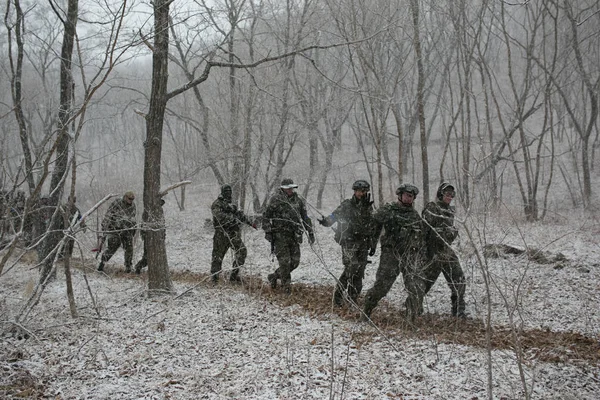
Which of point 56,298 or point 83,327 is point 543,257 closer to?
point 83,327

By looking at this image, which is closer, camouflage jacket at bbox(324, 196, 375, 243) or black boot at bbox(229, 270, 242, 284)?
camouflage jacket at bbox(324, 196, 375, 243)

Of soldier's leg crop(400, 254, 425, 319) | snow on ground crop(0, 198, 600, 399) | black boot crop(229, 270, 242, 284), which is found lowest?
snow on ground crop(0, 198, 600, 399)

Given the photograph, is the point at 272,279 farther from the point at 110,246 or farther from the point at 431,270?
the point at 110,246

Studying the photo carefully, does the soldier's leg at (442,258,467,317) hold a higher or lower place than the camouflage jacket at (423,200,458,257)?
lower

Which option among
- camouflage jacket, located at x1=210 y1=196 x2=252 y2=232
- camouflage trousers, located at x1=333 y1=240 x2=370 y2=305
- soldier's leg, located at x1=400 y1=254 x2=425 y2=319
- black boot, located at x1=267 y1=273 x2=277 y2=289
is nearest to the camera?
soldier's leg, located at x1=400 y1=254 x2=425 y2=319

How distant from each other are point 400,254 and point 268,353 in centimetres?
243

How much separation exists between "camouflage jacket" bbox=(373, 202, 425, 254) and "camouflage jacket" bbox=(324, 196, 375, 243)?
575 mm

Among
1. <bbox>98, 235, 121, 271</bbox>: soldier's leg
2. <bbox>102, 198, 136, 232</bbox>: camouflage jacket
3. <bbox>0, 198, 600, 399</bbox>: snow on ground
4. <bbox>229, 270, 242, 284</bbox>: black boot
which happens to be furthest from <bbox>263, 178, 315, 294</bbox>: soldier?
<bbox>98, 235, 121, 271</bbox>: soldier's leg

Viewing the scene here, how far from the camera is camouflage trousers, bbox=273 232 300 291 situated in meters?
8.07

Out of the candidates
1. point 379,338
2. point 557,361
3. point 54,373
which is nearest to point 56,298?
point 54,373

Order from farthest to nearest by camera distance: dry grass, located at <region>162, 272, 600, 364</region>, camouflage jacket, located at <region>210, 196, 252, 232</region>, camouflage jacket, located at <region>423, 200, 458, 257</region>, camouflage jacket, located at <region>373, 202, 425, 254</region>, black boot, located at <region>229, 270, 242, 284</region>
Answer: black boot, located at <region>229, 270, 242, 284</region> < camouflage jacket, located at <region>210, 196, 252, 232</region> < camouflage jacket, located at <region>423, 200, 458, 257</region> < camouflage jacket, located at <region>373, 202, 425, 254</region> < dry grass, located at <region>162, 272, 600, 364</region>

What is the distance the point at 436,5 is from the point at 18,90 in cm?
1208

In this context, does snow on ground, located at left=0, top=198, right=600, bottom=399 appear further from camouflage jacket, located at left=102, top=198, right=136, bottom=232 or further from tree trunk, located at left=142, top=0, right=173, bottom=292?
camouflage jacket, located at left=102, top=198, right=136, bottom=232

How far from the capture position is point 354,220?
7.28 m
